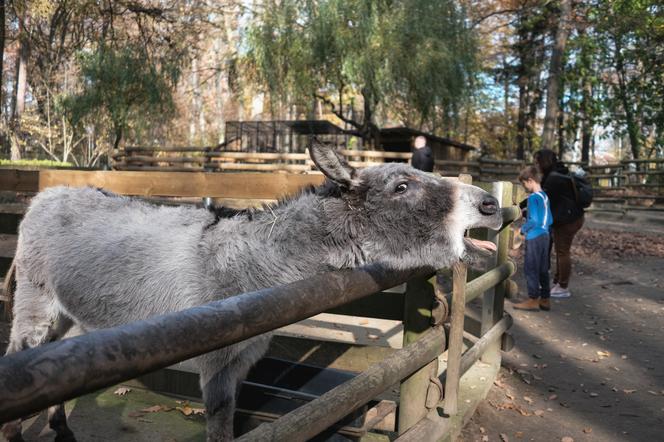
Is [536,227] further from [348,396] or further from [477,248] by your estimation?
[348,396]

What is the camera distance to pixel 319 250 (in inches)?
111

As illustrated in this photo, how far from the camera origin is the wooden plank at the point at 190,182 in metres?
5.21

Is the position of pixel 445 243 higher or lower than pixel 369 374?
higher

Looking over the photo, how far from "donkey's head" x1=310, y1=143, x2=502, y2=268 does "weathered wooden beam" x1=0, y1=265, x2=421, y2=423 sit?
103 cm

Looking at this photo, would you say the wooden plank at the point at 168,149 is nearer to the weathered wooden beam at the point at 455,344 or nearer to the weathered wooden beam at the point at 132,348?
the weathered wooden beam at the point at 455,344

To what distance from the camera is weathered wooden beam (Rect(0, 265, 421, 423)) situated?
3.09ft

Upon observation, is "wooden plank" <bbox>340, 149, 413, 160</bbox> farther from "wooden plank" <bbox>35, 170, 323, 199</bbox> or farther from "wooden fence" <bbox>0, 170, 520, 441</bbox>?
"wooden plank" <bbox>35, 170, 323, 199</bbox>

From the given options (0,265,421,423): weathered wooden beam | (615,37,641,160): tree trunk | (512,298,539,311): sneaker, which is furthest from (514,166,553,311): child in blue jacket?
(615,37,641,160): tree trunk

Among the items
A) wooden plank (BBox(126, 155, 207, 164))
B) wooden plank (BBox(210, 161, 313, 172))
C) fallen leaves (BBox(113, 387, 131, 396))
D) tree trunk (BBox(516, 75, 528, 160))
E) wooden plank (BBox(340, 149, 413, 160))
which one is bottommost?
fallen leaves (BBox(113, 387, 131, 396))

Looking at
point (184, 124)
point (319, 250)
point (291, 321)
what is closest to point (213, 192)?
point (319, 250)

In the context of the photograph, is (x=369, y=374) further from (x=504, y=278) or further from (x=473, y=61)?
(x=473, y=61)

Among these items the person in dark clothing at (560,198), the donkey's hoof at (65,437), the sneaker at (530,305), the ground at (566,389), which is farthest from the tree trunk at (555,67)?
the donkey's hoof at (65,437)

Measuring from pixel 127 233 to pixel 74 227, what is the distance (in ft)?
1.55

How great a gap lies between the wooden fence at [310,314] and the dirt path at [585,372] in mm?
332
